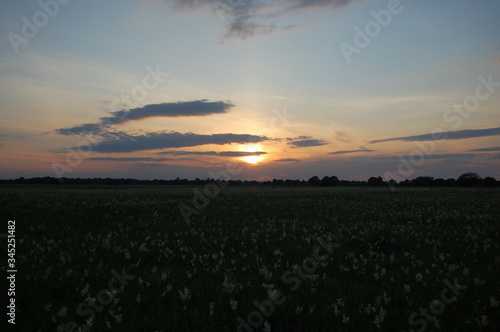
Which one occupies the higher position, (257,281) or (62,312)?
(62,312)

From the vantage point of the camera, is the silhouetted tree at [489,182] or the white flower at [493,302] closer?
the white flower at [493,302]

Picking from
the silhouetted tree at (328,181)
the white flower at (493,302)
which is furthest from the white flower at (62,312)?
the silhouetted tree at (328,181)

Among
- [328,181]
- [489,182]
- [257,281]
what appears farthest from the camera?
[328,181]

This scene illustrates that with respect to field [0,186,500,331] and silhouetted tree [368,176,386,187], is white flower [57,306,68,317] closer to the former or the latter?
field [0,186,500,331]

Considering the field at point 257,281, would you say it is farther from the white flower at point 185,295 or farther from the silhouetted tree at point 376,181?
the silhouetted tree at point 376,181

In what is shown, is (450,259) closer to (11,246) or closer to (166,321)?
(166,321)

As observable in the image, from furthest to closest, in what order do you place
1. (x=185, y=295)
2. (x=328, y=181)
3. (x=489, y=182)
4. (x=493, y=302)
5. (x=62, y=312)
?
1. (x=328, y=181)
2. (x=489, y=182)
3. (x=185, y=295)
4. (x=493, y=302)
5. (x=62, y=312)

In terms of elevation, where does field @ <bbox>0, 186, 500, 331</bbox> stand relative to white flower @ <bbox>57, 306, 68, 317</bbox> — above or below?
below

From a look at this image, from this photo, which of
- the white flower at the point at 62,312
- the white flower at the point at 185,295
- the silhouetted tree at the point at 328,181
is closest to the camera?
the white flower at the point at 62,312

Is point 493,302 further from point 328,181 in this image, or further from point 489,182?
point 328,181

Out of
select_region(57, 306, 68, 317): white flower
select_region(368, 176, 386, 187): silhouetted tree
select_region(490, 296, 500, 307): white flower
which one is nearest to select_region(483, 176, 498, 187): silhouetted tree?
select_region(368, 176, 386, 187): silhouetted tree

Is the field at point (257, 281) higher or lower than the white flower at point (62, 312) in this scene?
lower

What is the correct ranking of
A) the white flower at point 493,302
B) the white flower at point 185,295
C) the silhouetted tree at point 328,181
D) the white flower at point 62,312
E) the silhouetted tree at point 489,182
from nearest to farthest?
the white flower at point 62,312
the white flower at point 493,302
the white flower at point 185,295
the silhouetted tree at point 489,182
the silhouetted tree at point 328,181

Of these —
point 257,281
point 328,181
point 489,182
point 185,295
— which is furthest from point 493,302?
point 328,181
